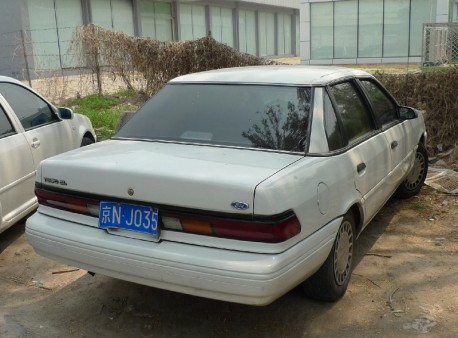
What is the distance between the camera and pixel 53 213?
3.38 metres

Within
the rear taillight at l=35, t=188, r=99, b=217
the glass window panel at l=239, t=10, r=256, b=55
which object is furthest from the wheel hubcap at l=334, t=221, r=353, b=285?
the glass window panel at l=239, t=10, r=256, b=55

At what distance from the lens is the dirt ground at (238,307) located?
3332 millimetres

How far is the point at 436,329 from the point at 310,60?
2386cm

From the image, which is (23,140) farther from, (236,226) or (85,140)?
(236,226)

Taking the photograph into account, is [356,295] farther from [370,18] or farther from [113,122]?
[370,18]

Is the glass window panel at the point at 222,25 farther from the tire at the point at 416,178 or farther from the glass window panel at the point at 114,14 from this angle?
the tire at the point at 416,178

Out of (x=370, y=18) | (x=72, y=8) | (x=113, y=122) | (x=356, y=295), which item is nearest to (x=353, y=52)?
(x=370, y=18)

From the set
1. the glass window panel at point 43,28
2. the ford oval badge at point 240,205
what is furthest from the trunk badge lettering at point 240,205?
the glass window panel at point 43,28

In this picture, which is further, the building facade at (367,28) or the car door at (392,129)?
the building facade at (367,28)

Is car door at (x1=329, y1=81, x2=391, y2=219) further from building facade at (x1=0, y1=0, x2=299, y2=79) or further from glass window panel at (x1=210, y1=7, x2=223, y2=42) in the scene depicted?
glass window panel at (x1=210, y1=7, x2=223, y2=42)

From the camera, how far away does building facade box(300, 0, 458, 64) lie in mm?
24156

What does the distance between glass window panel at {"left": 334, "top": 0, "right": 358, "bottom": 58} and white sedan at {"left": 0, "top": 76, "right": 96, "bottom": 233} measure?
2155 centimetres

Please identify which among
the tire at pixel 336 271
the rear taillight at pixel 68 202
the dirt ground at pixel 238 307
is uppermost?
the rear taillight at pixel 68 202

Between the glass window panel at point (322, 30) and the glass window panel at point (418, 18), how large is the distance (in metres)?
3.72
